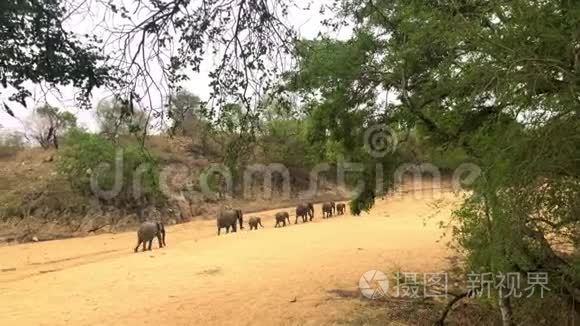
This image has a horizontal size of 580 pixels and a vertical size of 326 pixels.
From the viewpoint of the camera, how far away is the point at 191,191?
122ft

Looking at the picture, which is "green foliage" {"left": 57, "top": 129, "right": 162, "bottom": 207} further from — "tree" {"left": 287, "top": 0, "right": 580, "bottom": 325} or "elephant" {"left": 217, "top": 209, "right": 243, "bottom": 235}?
"tree" {"left": 287, "top": 0, "right": 580, "bottom": 325}

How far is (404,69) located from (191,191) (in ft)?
96.0

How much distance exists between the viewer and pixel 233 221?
27094 mm

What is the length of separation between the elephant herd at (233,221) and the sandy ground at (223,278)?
4.61 feet

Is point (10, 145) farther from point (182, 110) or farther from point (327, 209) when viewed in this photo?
point (182, 110)

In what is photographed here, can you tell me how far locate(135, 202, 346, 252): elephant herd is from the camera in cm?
2223

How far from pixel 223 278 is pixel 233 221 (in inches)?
541

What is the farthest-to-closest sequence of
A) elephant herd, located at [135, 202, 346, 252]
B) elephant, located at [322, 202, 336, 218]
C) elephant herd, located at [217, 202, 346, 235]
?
elephant, located at [322, 202, 336, 218]
elephant herd, located at [217, 202, 346, 235]
elephant herd, located at [135, 202, 346, 252]

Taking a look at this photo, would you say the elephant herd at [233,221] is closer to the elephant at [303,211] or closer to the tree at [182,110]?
the elephant at [303,211]

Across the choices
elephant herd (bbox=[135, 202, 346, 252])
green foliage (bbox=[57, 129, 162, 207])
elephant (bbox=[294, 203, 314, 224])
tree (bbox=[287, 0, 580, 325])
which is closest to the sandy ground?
elephant herd (bbox=[135, 202, 346, 252])

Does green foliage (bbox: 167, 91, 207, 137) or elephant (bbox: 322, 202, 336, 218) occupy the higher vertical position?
green foliage (bbox: 167, 91, 207, 137)

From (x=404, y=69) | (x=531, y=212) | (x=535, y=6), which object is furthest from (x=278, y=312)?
(x=535, y=6)

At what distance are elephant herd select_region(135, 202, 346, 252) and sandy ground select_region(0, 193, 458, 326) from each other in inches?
55.3

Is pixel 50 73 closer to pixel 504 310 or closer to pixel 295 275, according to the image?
pixel 504 310
